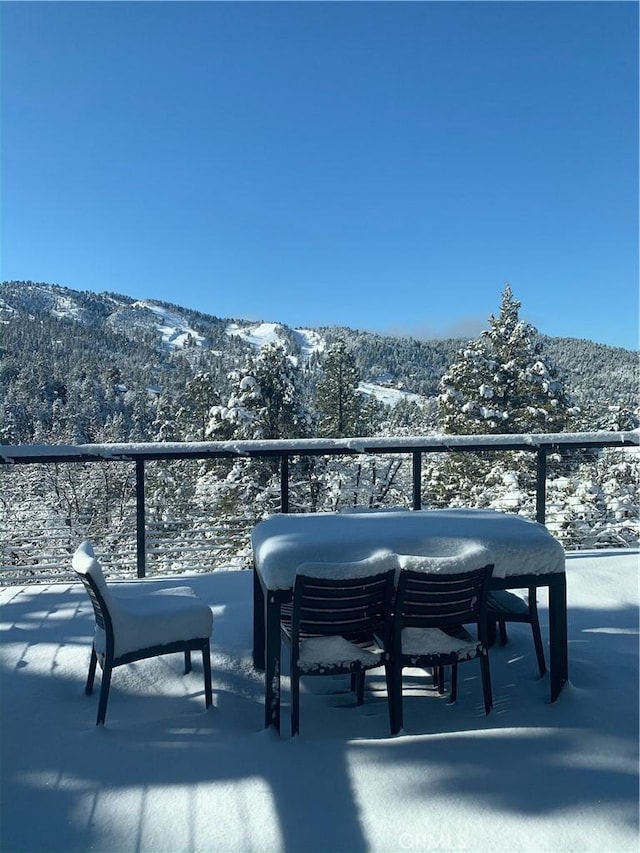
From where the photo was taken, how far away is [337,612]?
89.4 inches

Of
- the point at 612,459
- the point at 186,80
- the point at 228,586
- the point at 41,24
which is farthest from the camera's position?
the point at 612,459

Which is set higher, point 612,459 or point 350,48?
point 350,48

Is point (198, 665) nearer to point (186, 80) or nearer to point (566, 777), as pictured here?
point (566, 777)

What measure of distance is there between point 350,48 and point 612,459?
10509 millimetres

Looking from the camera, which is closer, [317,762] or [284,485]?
[317,762]

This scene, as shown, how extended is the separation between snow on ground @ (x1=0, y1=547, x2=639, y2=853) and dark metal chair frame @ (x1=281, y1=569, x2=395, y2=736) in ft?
0.87

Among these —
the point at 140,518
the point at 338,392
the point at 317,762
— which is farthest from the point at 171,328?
the point at 317,762

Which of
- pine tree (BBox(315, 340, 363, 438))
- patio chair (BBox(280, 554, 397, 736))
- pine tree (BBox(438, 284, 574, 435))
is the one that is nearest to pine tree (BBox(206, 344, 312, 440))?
pine tree (BBox(438, 284, 574, 435))

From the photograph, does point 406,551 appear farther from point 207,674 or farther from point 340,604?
point 207,674

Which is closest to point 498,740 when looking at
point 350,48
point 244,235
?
point 350,48

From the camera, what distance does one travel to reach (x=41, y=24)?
4719 mm

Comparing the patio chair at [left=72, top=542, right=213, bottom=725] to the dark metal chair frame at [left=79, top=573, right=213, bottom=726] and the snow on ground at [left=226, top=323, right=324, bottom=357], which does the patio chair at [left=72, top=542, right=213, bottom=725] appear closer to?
the dark metal chair frame at [left=79, top=573, right=213, bottom=726]

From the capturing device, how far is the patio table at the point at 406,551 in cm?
232

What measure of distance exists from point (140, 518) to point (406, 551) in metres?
2.89
